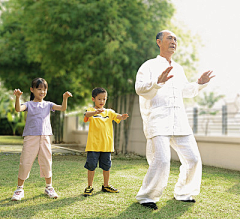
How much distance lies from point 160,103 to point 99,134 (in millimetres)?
966

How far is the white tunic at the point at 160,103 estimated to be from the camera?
11.4 ft

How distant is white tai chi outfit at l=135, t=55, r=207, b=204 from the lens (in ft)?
11.1

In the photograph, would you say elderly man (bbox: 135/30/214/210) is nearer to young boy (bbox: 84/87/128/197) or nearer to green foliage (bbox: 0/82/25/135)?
young boy (bbox: 84/87/128/197)

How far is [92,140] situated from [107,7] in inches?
193

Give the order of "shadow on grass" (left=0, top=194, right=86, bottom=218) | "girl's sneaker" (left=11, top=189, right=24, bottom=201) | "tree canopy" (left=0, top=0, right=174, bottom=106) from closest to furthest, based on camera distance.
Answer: "shadow on grass" (left=0, top=194, right=86, bottom=218) → "girl's sneaker" (left=11, top=189, right=24, bottom=201) → "tree canopy" (left=0, top=0, right=174, bottom=106)

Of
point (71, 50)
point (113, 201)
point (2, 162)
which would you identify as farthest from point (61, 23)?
point (113, 201)

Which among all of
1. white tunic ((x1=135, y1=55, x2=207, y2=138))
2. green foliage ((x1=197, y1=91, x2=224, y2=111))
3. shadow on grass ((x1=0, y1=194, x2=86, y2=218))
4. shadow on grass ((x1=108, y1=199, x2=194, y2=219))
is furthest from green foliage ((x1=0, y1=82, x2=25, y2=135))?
shadow on grass ((x1=108, y1=199, x2=194, y2=219))

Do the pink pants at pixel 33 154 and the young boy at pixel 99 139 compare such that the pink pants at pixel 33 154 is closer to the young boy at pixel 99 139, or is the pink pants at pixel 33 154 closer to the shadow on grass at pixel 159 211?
the young boy at pixel 99 139

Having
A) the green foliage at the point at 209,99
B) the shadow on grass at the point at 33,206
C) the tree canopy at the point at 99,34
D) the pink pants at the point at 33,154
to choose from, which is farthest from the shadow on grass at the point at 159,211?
the green foliage at the point at 209,99

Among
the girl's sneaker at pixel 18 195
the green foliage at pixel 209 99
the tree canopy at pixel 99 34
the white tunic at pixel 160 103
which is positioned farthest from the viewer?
the green foliage at pixel 209 99

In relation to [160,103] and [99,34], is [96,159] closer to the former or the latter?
[160,103]

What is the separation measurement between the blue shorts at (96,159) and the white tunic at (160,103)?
77 cm

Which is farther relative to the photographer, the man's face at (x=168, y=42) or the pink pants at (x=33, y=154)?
the pink pants at (x=33, y=154)

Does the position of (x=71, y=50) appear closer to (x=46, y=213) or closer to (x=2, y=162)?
(x=2, y=162)
